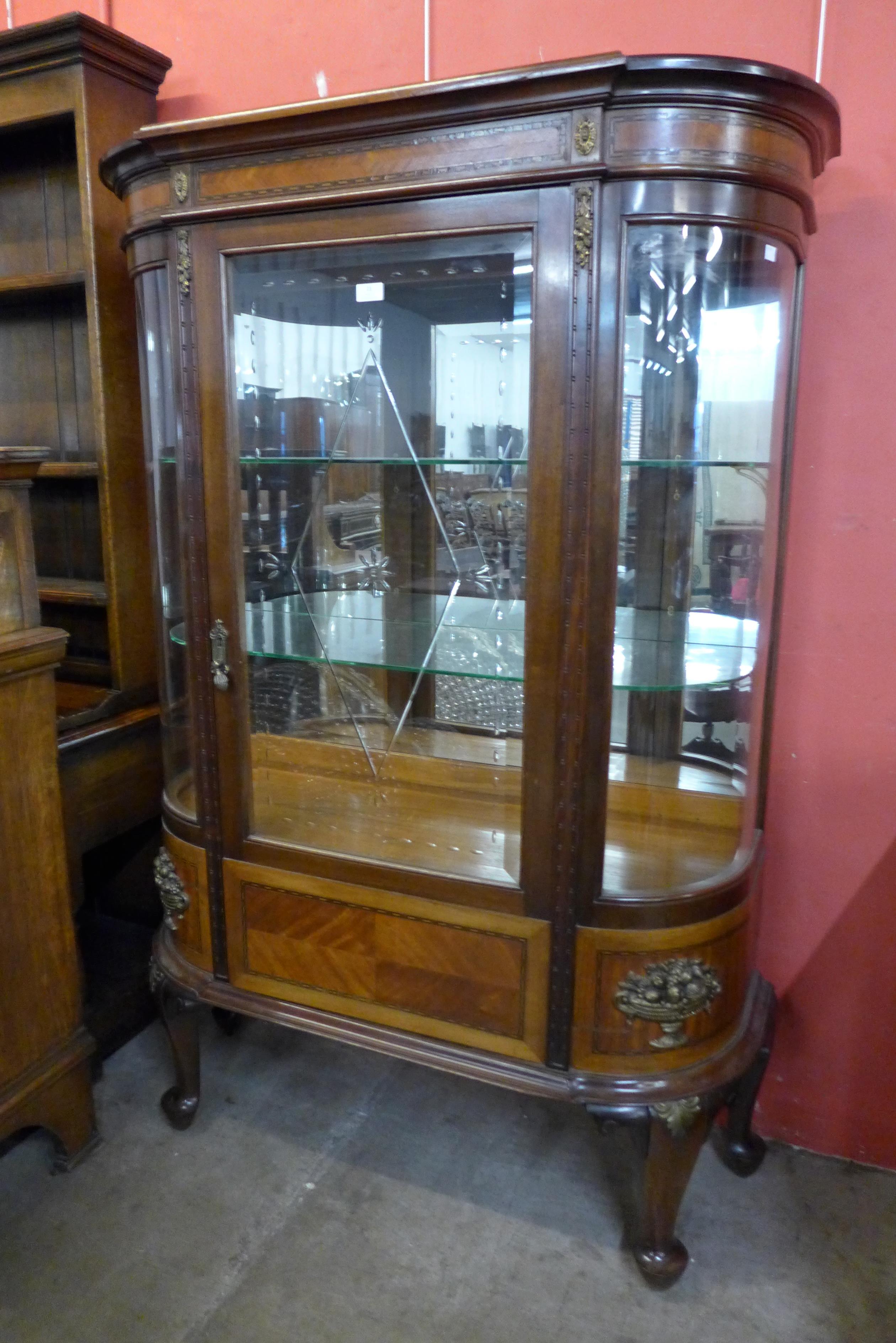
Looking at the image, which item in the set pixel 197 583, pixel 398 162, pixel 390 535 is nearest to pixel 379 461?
pixel 390 535

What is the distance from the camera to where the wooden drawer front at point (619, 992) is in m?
1.28

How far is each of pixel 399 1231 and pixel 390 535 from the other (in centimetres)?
117

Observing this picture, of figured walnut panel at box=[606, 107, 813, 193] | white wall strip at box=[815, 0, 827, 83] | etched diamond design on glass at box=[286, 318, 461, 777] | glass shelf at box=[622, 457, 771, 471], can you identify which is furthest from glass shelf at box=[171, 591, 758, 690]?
white wall strip at box=[815, 0, 827, 83]

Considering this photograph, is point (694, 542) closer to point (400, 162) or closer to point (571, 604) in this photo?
point (571, 604)

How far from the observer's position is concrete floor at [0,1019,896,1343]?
1372 millimetres

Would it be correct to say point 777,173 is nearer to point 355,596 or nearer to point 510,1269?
point 355,596

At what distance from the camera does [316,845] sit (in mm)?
1468

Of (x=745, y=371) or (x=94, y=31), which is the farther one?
(x=94, y=31)

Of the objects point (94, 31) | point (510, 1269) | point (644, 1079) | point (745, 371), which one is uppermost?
Answer: point (94, 31)

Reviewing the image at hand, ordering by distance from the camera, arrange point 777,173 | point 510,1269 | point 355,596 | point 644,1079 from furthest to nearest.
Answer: point 355,596, point 510,1269, point 644,1079, point 777,173

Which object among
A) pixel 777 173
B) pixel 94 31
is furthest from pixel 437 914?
pixel 94 31

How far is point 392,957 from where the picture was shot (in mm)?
1412

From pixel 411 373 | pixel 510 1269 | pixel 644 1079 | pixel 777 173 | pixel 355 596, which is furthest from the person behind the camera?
pixel 355 596

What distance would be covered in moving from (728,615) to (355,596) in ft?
2.23
